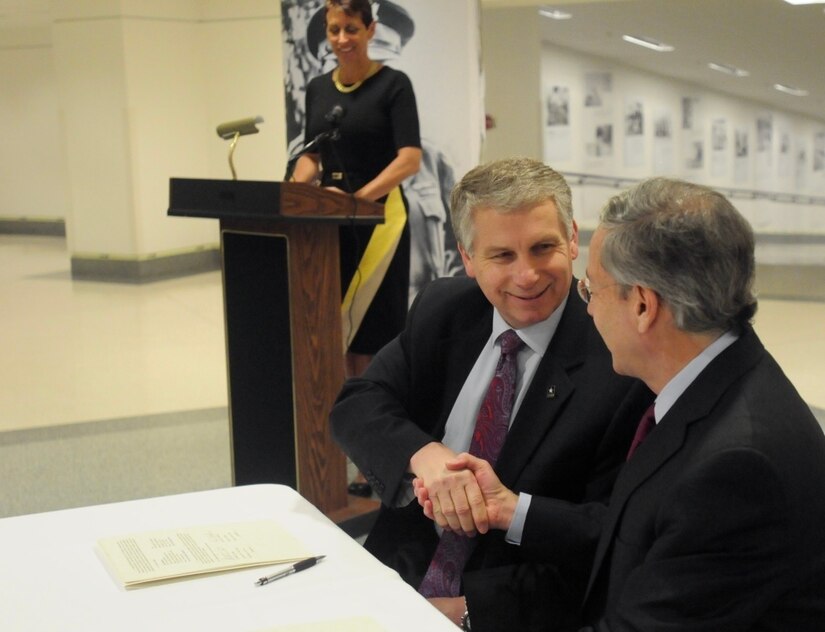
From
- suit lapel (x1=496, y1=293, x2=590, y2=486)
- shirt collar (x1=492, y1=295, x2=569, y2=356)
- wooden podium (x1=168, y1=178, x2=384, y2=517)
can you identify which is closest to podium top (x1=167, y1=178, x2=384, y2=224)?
wooden podium (x1=168, y1=178, x2=384, y2=517)

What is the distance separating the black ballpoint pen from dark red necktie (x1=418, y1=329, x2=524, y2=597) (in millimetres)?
450

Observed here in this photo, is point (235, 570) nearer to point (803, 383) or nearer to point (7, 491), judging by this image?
point (7, 491)

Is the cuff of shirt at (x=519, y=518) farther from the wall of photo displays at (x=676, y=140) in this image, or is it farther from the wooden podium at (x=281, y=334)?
the wall of photo displays at (x=676, y=140)

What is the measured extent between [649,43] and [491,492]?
506 cm

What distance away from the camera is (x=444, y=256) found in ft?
16.5

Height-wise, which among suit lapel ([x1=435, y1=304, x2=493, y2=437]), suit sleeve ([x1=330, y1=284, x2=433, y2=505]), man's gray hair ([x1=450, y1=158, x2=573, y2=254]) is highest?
man's gray hair ([x1=450, y1=158, x2=573, y2=254])

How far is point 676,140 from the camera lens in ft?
21.5

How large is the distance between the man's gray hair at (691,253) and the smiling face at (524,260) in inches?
22.2

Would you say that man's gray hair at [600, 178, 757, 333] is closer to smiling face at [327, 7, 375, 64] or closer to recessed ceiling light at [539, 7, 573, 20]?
smiling face at [327, 7, 375, 64]

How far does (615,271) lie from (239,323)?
2346 mm

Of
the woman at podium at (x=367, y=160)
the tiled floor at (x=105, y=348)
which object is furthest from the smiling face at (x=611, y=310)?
the tiled floor at (x=105, y=348)

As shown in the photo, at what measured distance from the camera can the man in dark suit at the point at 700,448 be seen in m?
1.40

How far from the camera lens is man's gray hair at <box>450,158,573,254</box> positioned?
6.97 feet

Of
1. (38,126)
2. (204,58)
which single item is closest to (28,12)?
(38,126)
